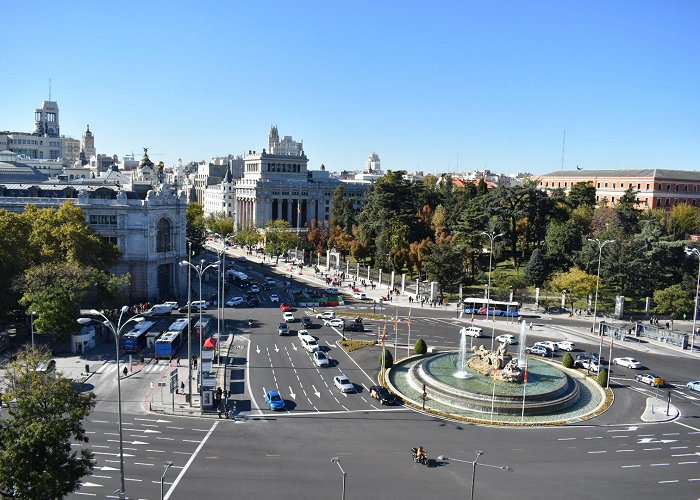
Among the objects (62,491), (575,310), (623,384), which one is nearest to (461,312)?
(575,310)

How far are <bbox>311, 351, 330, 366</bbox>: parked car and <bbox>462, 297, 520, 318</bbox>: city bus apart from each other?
28.2m

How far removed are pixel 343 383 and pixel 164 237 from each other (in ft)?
141

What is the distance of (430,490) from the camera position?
30.6 m

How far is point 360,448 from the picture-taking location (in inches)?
1406

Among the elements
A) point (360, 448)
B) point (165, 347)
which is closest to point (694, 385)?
point (360, 448)

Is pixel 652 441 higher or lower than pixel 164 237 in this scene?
lower

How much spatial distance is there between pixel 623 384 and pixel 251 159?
5164 inches

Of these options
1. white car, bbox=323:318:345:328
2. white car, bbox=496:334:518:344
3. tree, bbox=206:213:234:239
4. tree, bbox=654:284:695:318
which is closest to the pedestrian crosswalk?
white car, bbox=323:318:345:328

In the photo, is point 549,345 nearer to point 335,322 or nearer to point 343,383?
point 335,322

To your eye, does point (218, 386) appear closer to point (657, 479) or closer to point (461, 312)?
point (657, 479)

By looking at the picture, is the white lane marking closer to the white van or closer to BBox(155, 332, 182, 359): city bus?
BBox(155, 332, 182, 359): city bus

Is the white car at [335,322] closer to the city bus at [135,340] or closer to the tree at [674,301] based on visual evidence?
the city bus at [135,340]

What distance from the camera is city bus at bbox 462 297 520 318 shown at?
254 ft

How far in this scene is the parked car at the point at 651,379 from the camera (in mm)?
50031
